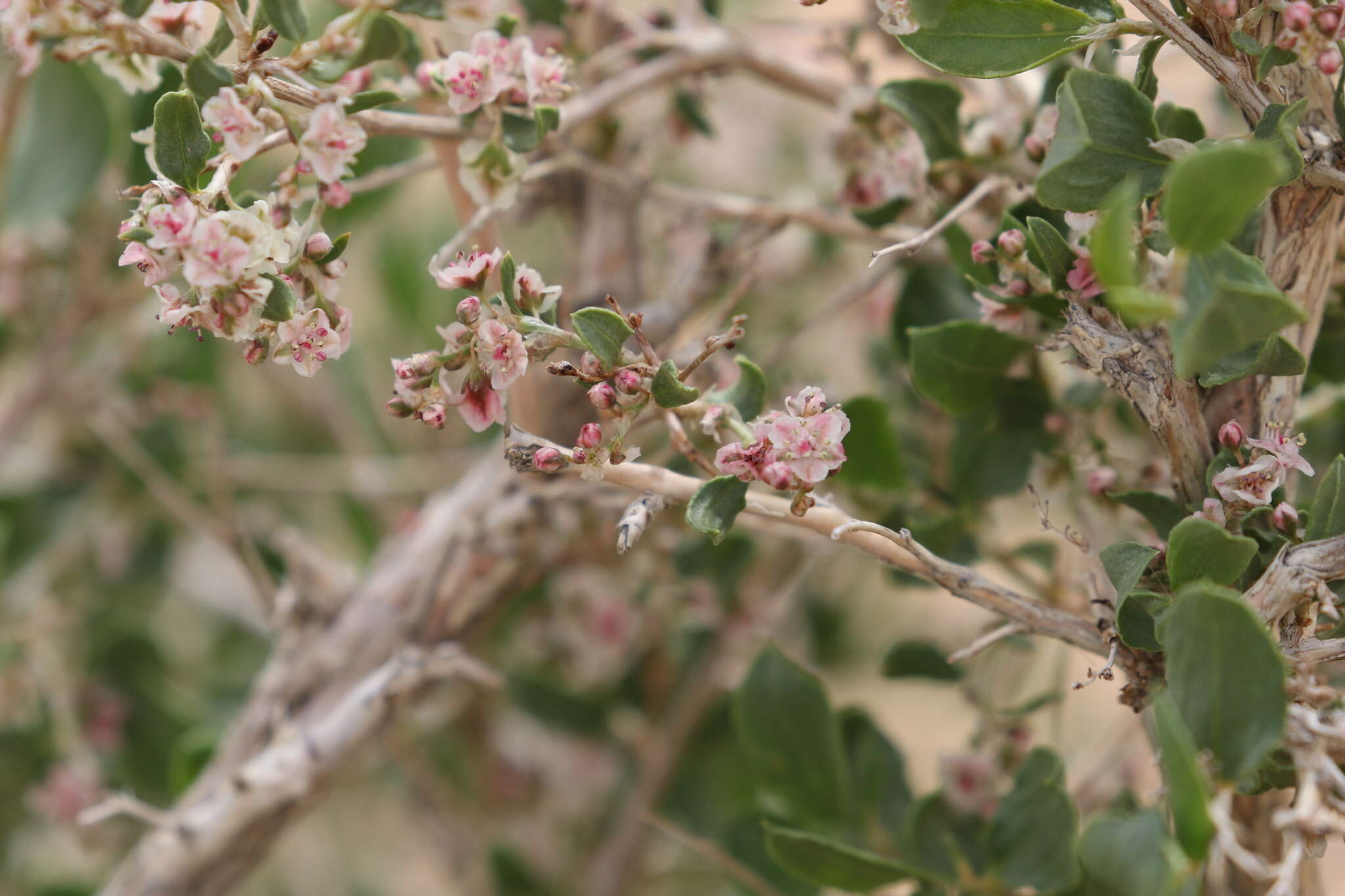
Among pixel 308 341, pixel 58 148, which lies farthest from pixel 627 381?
pixel 58 148

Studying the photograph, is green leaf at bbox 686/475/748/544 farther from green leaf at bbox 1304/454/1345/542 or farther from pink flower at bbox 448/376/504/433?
green leaf at bbox 1304/454/1345/542

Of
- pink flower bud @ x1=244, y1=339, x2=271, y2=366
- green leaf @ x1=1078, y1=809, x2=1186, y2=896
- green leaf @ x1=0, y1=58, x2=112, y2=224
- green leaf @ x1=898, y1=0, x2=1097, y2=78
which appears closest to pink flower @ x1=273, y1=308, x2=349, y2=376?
pink flower bud @ x1=244, y1=339, x2=271, y2=366

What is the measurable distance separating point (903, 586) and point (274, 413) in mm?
996

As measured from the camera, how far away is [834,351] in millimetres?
1502

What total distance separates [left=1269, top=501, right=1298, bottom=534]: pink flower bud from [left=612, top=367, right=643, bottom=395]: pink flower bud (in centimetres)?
29

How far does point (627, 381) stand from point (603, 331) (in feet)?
0.08

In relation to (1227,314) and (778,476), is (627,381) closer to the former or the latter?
(778,476)

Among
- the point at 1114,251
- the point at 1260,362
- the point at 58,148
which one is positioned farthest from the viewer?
the point at 58,148

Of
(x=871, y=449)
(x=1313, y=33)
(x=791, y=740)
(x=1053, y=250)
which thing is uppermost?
(x=1313, y=33)

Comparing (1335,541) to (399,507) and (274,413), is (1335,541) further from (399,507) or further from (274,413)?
(274,413)

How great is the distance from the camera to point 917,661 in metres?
0.76

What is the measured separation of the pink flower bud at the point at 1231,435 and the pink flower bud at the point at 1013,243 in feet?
0.41

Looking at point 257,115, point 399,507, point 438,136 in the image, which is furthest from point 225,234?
point 399,507

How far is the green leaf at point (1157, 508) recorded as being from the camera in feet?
1.70
